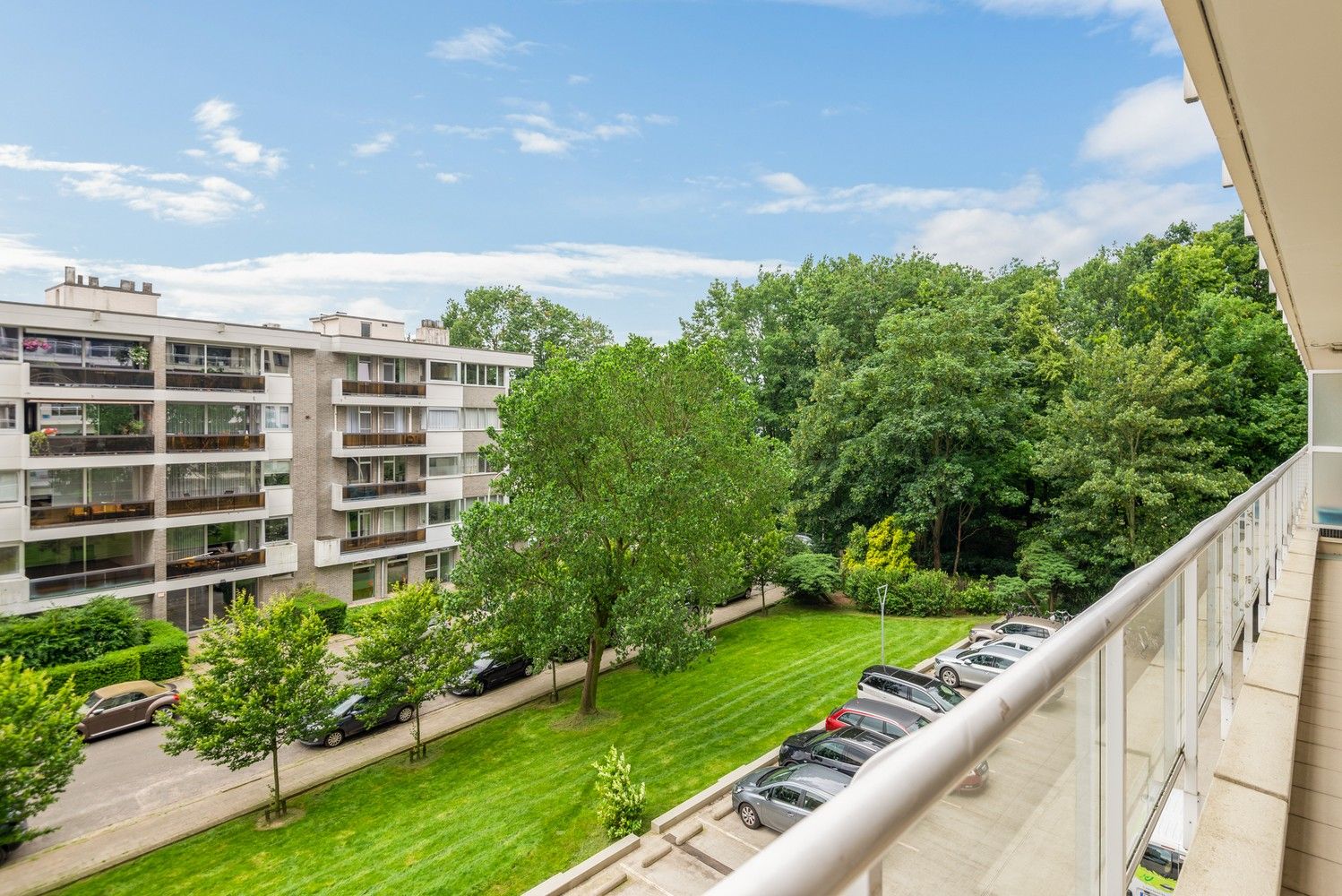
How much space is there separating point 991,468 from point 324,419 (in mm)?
23241

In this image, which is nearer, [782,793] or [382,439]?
[782,793]

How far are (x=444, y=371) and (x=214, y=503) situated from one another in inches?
342

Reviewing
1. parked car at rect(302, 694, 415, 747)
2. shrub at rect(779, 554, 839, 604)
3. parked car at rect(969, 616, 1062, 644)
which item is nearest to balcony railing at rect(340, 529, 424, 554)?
parked car at rect(302, 694, 415, 747)

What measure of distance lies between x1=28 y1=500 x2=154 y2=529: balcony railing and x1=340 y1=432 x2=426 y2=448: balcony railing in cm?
561

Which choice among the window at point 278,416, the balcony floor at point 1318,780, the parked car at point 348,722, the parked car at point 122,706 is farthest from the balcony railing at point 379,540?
the balcony floor at point 1318,780

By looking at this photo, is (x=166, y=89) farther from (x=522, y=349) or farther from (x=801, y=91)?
(x=801, y=91)

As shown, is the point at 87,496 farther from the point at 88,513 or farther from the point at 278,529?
the point at 278,529

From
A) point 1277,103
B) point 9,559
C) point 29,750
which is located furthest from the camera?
point 9,559

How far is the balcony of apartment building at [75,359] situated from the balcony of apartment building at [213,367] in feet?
2.16

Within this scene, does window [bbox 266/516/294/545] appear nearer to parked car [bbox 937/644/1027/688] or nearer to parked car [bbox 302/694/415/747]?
parked car [bbox 302/694/415/747]

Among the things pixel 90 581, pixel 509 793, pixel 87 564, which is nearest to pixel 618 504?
pixel 509 793

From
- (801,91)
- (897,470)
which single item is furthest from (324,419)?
(801,91)

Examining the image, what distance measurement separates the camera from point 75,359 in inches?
725

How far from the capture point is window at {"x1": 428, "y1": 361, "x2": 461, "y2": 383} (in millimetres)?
25672
